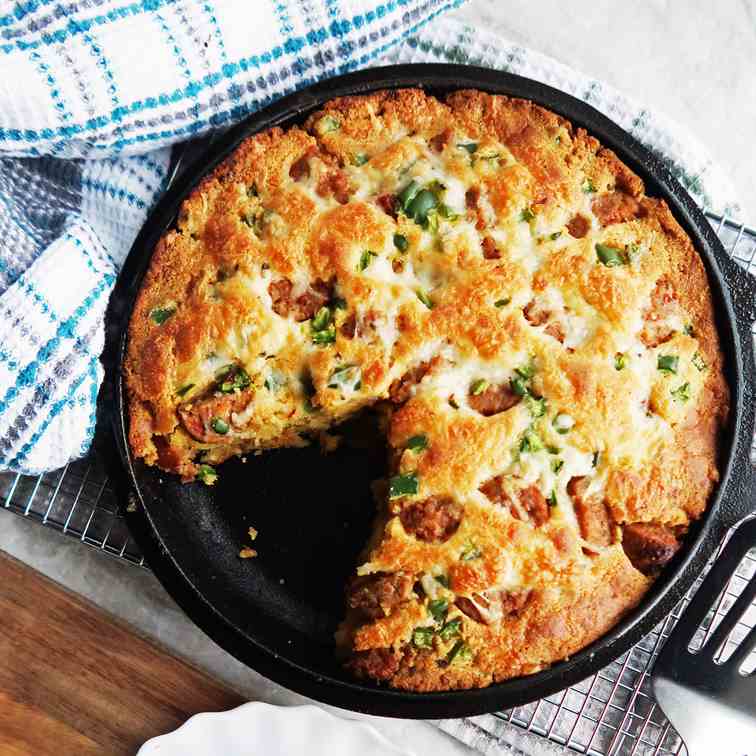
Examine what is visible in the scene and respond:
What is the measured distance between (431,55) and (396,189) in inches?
38.8

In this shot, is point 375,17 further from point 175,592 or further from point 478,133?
point 175,592

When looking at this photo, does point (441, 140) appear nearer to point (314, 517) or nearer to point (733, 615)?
point (314, 517)

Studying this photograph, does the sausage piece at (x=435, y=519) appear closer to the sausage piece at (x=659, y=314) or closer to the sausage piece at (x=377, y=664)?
the sausage piece at (x=377, y=664)

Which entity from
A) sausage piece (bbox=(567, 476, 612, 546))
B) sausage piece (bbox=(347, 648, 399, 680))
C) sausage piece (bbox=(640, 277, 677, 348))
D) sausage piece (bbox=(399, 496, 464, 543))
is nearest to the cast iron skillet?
sausage piece (bbox=(347, 648, 399, 680))

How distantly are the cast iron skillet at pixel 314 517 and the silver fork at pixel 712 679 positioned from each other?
0.36 metres

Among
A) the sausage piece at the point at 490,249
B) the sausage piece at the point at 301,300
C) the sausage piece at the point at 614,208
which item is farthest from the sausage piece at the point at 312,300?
the sausage piece at the point at 614,208

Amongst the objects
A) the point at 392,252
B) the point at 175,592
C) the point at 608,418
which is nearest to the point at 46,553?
the point at 175,592

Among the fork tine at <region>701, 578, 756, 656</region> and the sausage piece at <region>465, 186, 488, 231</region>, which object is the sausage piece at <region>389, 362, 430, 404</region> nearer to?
the sausage piece at <region>465, 186, 488, 231</region>

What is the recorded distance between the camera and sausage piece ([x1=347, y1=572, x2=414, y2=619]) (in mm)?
3291

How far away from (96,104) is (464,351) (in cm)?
158

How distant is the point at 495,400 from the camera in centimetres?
332

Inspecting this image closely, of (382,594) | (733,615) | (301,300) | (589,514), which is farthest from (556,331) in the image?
(733,615)

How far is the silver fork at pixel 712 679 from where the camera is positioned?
3.79 meters

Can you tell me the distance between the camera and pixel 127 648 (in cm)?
390
